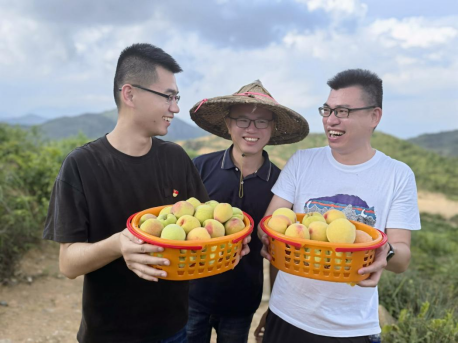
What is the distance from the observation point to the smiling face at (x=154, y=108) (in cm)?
204

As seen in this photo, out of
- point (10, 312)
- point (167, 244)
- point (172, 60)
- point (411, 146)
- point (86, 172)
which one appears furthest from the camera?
point (411, 146)

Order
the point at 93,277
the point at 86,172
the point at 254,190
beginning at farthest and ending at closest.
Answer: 1. the point at 254,190
2. the point at 93,277
3. the point at 86,172

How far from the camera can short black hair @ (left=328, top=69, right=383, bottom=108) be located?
7.48ft

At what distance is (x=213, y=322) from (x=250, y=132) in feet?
4.66

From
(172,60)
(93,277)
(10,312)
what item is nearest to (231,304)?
(93,277)

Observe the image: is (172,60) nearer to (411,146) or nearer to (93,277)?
(93,277)

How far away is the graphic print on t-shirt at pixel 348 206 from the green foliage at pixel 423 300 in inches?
84.1

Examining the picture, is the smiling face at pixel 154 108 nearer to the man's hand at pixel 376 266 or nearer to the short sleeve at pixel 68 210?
the short sleeve at pixel 68 210

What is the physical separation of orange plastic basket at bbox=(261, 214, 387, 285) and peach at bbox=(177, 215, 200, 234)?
0.40 meters

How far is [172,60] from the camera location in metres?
2.15

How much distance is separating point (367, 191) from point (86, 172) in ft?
5.11

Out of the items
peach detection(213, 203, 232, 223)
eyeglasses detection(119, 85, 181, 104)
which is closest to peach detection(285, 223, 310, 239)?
peach detection(213, 203, 232, 223)

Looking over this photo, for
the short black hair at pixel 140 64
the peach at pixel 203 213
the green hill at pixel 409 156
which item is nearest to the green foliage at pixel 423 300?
the peach at pixel 203 213

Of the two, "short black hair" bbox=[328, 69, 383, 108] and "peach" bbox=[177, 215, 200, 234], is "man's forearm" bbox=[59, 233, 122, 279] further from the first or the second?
"short black hair" bbox=[328, 69, 383, 108]
